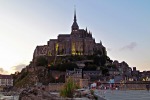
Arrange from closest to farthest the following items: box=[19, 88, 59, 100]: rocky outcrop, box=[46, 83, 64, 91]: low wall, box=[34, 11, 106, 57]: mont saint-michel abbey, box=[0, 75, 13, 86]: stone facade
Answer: box=[19, 88, 59, 100]: rocky outcrop < box=[46, 83, 64, 91]: low wall < box=[34, 11, 106, 57]: mont saint-michel abbey < box=[0, 75, 13, 86]: stone facade

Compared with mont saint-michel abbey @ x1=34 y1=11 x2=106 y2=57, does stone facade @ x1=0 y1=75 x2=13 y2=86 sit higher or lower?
lower

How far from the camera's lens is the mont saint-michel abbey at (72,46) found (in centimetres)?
13112

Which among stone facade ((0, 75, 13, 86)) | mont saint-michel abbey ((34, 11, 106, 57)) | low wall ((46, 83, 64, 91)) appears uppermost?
mont saint-michel abbey ((34, 11, 106, 57))

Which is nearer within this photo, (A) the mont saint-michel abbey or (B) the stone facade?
(A) the mont saint-michel abbey

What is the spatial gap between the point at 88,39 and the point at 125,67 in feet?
107

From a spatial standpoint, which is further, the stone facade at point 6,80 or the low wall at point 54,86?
the stone facade at point 6,80

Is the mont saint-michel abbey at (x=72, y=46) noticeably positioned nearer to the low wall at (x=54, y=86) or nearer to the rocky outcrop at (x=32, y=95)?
the low wall at (x=54, y=86)

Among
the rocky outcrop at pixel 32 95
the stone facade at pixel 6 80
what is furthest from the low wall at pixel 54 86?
the rocky outcrop at pixel 32 95

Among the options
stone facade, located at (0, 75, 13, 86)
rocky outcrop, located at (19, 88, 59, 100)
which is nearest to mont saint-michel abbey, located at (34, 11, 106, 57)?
stone facade, located at (0, 75, 13, 86)

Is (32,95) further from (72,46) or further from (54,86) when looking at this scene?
(72,46)

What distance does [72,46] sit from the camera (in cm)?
13125

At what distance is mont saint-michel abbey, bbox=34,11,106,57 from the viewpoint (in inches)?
5162

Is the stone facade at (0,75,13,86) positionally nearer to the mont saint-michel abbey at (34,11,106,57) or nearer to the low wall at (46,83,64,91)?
the mont saint-michel abbey at (34,11,106,57)

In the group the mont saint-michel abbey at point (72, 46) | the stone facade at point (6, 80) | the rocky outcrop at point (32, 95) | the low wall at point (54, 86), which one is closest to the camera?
the rocky outcrop at point (32, 95)
